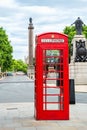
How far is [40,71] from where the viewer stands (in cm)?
1323

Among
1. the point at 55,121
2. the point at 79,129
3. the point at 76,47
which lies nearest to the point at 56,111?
the point at 55,121

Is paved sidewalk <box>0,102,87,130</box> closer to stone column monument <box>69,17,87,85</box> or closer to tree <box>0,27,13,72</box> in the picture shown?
stone column monument <box>69,17,87,85</box>

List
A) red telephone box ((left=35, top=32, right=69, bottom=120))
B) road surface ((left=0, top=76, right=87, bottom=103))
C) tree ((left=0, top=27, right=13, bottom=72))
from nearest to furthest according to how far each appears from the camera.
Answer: red telephone box ((left=35, top=32, right=69, bottom=120)), road surface ((left=0, top=76, right=87, bottom=103)), tree ((left=0, top=27, right=13, bottom=72))

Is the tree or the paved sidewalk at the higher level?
the tree

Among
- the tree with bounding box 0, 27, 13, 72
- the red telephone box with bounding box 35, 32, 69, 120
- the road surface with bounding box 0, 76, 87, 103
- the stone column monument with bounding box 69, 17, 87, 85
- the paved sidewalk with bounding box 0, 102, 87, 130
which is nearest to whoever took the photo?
the paved sidewalk with bounding box 0, 102, 87, 130

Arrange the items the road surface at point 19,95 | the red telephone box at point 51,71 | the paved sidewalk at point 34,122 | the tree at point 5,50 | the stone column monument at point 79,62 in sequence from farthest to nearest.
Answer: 1. the tree at point 5,50
2. the stone column monument at point 79,62
3. the road surface at point 19,95
4. the red telephone box at point 51,71
5. the paved sidewalk at point 34,122

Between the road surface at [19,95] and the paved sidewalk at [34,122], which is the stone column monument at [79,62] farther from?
the paved sidewalk at [34,122]

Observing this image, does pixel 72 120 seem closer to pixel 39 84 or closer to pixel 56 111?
pixel 56 111

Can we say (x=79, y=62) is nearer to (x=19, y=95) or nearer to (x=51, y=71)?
(x=19, y=95)

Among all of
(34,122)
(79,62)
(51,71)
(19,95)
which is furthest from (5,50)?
(34,122)

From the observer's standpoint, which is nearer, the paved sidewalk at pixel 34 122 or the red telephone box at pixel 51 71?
the paved sidewalk at pixel 34 122

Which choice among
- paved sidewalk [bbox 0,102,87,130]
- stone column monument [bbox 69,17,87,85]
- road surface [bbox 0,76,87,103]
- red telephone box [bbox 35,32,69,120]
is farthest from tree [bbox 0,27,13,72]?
red telephone box [bbox 35,32,69,120]

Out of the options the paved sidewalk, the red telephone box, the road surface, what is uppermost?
the red telephone box

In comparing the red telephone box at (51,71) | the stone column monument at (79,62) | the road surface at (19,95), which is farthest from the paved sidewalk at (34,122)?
the stone column monument at (79,62)
